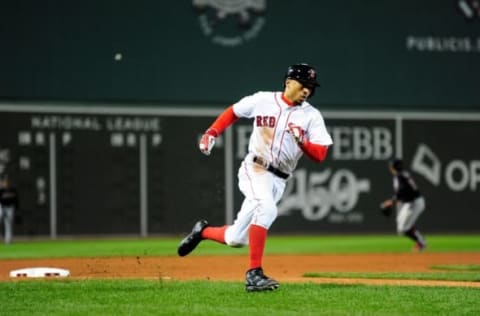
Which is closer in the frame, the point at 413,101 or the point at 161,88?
the point at 161,88

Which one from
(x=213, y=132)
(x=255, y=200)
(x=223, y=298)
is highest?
(x=213, y=132)

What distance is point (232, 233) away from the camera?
898cm

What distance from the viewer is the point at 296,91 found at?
349 inches

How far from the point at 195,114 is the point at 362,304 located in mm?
Result: 15497

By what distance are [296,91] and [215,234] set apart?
142 cm

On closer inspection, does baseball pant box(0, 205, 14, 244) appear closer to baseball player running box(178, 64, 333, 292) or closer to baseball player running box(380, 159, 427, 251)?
baseball player running box(380, 159, 427, 251)

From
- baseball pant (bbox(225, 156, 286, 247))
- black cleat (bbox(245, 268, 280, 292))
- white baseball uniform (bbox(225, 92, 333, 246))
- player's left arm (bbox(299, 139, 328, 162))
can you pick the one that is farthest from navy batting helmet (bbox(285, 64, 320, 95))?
black cleat (bbox(245, 268, 280, 292))

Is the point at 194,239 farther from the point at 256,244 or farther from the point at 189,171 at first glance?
the point at 189,171

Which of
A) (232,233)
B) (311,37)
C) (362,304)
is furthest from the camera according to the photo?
(311,37)

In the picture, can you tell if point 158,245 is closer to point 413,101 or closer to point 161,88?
point 161,88

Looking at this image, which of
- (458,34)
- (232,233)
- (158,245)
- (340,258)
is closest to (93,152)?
(158,245)

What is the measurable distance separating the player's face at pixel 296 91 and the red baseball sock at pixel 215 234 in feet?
4.07

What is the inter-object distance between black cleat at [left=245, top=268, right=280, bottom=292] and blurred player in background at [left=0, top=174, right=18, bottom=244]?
12491 millimetres

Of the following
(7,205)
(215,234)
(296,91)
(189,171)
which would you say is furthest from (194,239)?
(189,171)
